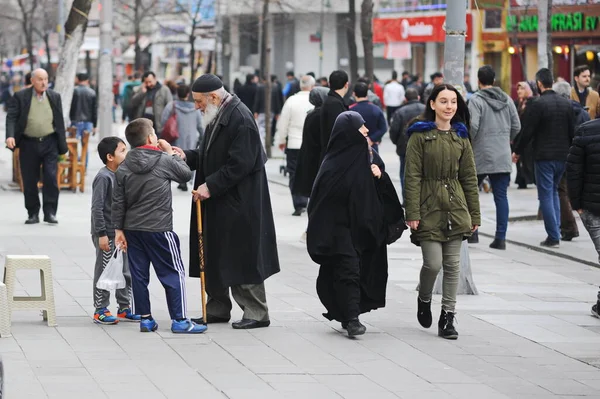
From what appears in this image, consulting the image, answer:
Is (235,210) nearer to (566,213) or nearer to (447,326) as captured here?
(447,326)

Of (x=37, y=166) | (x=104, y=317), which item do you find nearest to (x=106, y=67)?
(x=37, y=166)

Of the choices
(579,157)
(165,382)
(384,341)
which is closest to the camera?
(165,382)

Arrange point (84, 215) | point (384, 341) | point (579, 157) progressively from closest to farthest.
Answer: point (384, 341), point (579, 157), point (84, 215)

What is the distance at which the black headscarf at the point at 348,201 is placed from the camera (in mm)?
8992

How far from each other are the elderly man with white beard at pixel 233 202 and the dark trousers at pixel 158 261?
0.33 meters

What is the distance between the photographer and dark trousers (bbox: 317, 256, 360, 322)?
29.4 ft

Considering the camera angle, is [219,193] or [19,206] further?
[19,206]

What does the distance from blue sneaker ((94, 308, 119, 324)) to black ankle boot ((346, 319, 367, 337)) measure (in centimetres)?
172

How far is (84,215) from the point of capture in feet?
56.4

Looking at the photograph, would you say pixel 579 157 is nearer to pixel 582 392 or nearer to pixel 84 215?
pixel 582 392

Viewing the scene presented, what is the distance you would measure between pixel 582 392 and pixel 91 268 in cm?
595

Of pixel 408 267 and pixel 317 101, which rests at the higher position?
pixel 317 101

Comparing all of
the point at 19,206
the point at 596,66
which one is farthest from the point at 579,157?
the point at 596,66

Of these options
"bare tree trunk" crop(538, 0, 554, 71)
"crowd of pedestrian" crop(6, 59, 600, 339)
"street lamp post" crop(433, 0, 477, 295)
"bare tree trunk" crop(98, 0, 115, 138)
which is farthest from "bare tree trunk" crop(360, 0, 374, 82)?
"crowd of pedestrian" crop(6, 59, 600, 339)
